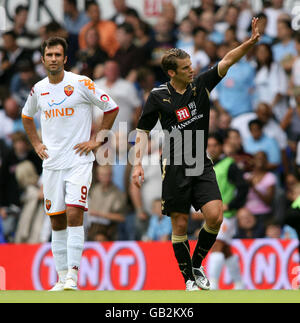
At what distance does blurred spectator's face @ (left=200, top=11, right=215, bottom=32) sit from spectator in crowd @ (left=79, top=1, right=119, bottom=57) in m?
1.68

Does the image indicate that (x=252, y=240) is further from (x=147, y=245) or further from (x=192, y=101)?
(x=192, y=101)

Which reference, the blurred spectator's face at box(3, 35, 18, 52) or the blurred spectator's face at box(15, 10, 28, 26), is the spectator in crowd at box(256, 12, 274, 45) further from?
the blurred spectator's face at box(3, 35, 18, 52)

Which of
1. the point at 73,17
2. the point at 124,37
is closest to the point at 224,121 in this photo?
the point at 124,37

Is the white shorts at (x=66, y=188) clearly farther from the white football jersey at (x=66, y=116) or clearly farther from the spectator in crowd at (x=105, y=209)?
the spectator in crowd at (x=105, y=209)

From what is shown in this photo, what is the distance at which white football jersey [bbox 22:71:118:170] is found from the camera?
8.77 meters

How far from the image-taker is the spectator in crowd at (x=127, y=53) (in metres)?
14.9

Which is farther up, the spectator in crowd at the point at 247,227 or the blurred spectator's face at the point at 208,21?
the blurred spectator's face at the point at 208,21

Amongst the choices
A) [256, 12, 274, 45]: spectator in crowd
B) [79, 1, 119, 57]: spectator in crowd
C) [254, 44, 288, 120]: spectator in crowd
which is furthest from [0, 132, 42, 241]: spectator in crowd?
[256, 12, 274, 45]: spectator in crowd

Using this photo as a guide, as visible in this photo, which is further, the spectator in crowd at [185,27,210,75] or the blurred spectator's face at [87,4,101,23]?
the blurred spectator's face at [87,4,101,23]

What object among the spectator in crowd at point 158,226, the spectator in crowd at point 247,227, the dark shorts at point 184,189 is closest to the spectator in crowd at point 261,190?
the spectator in crowd at point 247,227

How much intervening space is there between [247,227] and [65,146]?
508 cm

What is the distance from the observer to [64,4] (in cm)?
1619

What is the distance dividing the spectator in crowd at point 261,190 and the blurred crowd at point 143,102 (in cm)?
2
